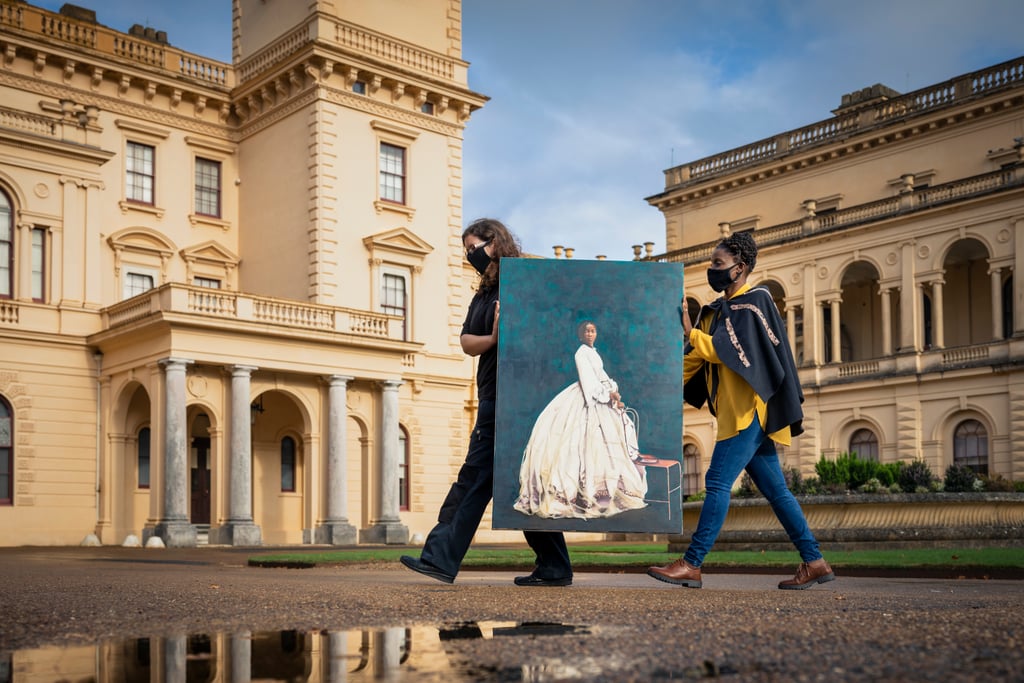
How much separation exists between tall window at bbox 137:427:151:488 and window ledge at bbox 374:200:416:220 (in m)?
9.00

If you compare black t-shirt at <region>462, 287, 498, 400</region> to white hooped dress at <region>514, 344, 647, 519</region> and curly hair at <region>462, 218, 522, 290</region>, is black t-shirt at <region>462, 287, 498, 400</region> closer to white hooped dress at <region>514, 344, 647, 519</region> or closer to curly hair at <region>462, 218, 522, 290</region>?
curly hair at <region>462, 218, 522, 290</region>

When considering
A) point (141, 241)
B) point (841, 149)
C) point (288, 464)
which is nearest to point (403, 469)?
point (288, 464)

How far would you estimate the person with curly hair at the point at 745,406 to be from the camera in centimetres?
695

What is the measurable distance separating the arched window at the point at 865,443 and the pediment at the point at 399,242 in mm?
16280

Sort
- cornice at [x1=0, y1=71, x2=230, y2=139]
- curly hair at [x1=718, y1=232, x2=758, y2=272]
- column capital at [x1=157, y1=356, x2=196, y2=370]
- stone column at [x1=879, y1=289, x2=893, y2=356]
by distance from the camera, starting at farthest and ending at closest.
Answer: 1. stone column at [x1=879, y1=289, x2=893, y2=356]
2. cornice at [x1=0, y1=71, x2=230, y2=139]
3. column capital at [x1=157, y1=356, x2=196, y2=370]
4. curly hair at [x1=718, y1=232, x2=758, y2=272]

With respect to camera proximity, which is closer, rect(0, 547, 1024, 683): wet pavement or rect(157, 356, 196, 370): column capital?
rect(0, 547, 1024, 683): wet pavement

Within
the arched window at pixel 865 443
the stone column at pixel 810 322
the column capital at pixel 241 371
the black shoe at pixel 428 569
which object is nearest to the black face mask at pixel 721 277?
the black shoe at pixel 428 569

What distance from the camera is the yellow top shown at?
6.99 metres

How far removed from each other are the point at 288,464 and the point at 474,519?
25.7 metres

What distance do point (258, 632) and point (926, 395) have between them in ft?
120

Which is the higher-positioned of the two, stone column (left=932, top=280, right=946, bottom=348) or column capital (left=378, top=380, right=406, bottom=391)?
stone column (left=932, top=280, right=946, bottom=348)

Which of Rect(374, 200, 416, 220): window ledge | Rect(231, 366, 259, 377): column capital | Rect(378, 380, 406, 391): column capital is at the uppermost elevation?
Rect(374, 200, 416, 220): window ledge

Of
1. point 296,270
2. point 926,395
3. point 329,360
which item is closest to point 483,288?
point 329,360

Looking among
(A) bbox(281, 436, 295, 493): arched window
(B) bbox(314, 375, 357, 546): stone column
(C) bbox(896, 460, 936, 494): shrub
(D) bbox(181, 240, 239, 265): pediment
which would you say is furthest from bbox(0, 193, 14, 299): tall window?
(C) bbox(896, 460, 936, 494): shrub
